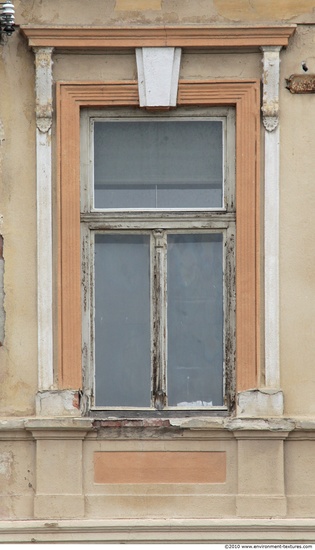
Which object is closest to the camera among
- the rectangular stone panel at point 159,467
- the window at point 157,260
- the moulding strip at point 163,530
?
the moulding strip at point 163,530

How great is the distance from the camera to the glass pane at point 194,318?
795cm

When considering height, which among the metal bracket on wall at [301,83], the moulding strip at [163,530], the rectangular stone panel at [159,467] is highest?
the metal bracket on wall at [301,83]

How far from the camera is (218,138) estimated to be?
7.94 meters

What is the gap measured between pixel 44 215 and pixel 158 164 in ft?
2.46

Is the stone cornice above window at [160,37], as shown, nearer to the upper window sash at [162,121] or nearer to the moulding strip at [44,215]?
the moulding strip at [44,215]

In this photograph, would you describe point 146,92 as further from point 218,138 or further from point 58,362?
point 58,362

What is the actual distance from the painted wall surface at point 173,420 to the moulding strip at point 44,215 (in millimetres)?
51

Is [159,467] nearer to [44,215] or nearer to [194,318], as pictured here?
[194,318]

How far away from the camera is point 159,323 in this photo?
7.96 metres

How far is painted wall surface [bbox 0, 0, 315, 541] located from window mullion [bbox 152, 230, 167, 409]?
25 centimetres

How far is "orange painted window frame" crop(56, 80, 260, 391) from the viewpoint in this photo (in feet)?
25.6

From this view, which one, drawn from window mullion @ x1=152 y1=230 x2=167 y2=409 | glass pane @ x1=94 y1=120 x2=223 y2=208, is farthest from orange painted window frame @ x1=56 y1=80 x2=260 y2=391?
window mullion @ x1=152 y1=230 x2=167 y2=409

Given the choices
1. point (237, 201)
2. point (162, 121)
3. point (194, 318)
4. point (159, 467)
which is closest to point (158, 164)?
point (162, 121)

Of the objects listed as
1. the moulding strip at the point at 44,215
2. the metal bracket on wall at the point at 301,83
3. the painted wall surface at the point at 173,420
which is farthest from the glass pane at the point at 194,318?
the metal bracket on wall at the point at 301,83
